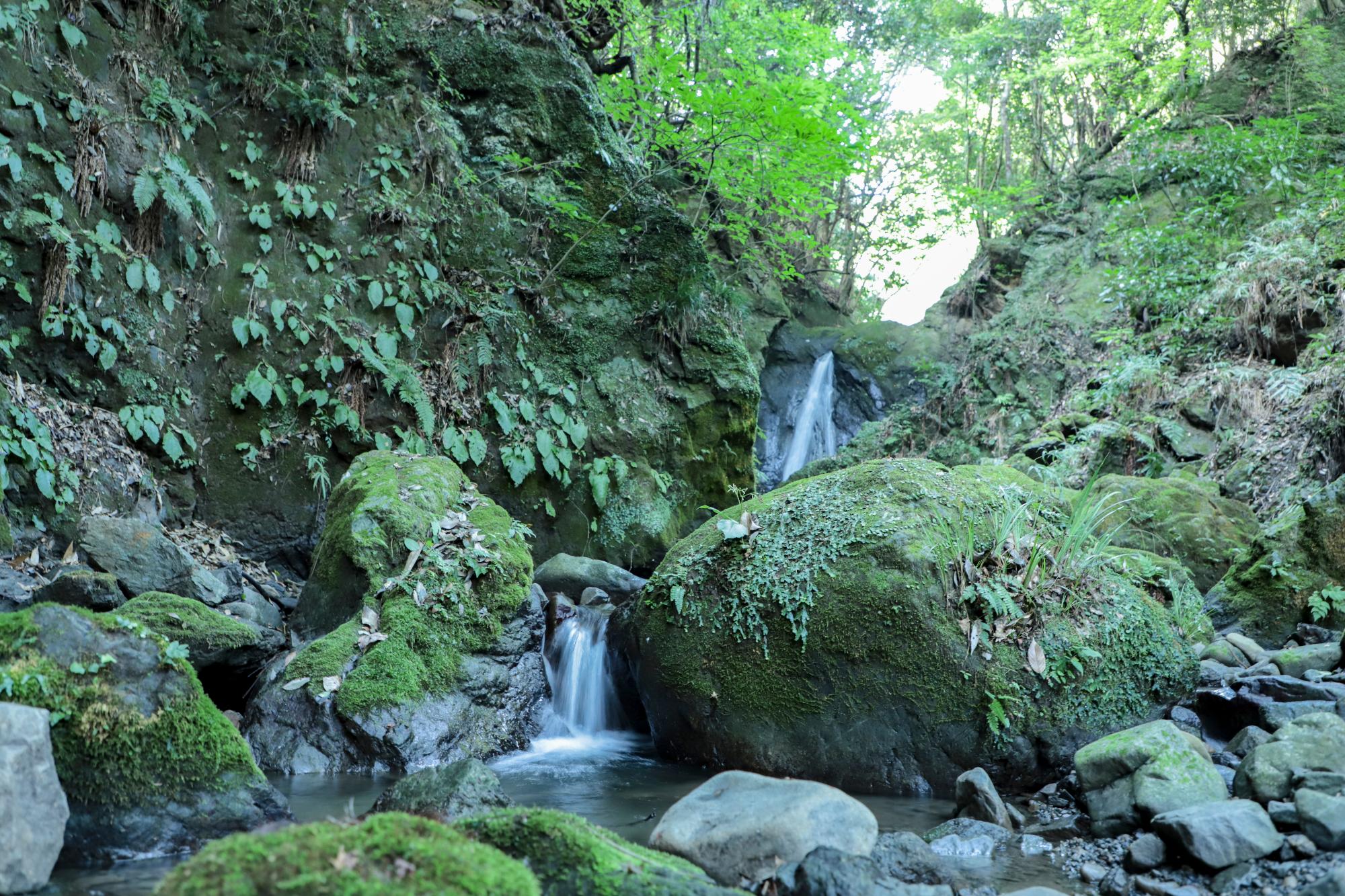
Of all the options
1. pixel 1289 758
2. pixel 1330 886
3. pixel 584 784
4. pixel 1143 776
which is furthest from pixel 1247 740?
pixel 584 784

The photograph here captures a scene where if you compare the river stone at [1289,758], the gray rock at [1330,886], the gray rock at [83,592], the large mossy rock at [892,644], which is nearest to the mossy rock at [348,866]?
the gray rock at [1330,886]

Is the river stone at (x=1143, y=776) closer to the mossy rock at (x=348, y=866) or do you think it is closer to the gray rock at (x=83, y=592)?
the mossy rock at (x=348, y=866)

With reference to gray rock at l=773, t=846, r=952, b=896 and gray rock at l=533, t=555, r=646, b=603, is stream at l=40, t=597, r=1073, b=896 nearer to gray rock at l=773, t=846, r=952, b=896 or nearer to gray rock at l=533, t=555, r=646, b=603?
gray rock at l=773, t=846, r=952, b=896

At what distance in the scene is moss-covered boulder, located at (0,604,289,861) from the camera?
323 centimetres

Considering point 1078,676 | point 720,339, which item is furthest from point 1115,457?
point 1078,676

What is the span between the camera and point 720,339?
1138 centimetres

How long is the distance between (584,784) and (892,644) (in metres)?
2.04

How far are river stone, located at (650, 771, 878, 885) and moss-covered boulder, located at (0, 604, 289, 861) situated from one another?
71.6 inches

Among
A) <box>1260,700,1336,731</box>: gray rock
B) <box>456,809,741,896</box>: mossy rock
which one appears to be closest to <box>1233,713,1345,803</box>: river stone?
<box>1260,700,1336,731</box>: gray rock

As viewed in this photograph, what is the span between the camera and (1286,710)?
14.4ft

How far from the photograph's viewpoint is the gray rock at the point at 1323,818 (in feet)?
10.2

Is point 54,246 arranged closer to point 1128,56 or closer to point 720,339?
point 720,339

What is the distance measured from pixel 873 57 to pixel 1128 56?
816cm

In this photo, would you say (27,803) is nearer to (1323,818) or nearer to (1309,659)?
(1323,818)
